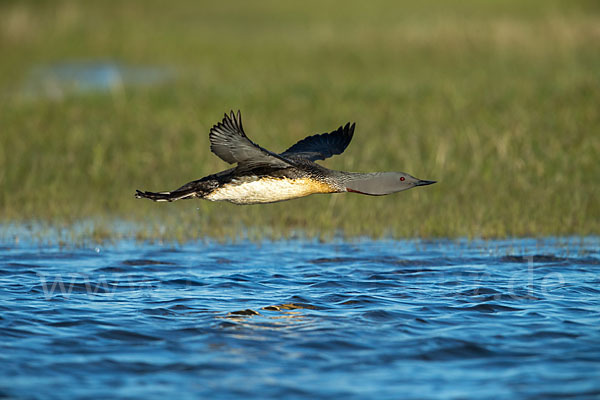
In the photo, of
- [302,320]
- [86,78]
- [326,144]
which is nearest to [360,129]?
[326,144]

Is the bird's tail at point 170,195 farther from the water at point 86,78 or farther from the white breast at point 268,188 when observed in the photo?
→ the water at point 86,78

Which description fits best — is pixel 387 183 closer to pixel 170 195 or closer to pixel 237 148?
pixel 237 148

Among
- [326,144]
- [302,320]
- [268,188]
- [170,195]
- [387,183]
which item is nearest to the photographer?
[302,320]

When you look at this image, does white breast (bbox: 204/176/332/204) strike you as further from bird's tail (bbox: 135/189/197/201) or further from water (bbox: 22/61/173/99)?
water (bbox: 22/61/173/99)

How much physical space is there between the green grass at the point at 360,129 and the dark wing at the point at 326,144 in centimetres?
153

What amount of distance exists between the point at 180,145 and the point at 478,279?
630 centimetres

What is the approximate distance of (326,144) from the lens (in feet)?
28.1

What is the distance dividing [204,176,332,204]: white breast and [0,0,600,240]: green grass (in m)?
2.23

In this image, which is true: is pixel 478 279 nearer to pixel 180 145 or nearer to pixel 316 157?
pixel 316 157

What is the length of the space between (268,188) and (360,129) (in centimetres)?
641

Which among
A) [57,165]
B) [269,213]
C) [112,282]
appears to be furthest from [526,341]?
[57,165]

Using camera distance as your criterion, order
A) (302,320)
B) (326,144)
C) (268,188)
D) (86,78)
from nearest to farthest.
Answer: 1. (302,320)
2. (268,188)
3. (326,144)
4. (86,78)

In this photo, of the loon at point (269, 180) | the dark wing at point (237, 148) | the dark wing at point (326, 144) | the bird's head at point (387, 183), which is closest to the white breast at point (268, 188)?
the loon at point (269, 180)

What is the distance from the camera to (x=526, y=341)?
598cm
